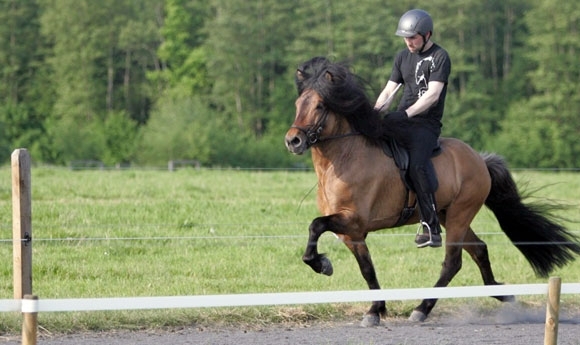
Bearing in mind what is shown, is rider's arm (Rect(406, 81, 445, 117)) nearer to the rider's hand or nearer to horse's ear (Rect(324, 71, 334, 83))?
the rider's hand

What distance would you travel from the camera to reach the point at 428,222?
369 inches

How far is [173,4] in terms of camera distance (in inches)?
2746

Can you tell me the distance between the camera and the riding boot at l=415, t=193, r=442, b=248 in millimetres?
9344

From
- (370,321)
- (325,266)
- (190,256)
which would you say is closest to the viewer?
(325,266)

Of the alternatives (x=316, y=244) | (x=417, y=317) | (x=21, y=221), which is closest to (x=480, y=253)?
(x=417, y=317)

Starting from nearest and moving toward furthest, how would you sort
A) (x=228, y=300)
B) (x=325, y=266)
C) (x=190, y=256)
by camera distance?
(x=228, y=300)
(x=325, y=266)
(x=190, y=256)

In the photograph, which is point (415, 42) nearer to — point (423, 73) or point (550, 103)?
point (423, 73)

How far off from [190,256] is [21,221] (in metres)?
4.84

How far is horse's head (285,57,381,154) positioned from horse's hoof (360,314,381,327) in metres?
1.51

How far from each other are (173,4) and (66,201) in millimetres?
53697

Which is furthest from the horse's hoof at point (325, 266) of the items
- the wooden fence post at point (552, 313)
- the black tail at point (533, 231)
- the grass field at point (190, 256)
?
the wooden fence post at point (552, 313)

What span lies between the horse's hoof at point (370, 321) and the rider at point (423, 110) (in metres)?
0.73

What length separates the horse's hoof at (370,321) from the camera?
9227mm

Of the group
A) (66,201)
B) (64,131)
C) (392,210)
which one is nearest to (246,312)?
(392,210)
